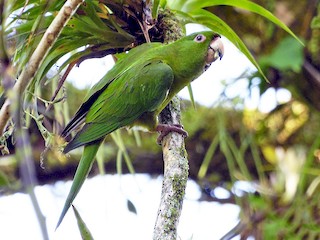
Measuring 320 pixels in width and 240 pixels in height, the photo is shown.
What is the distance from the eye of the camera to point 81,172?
1448mm

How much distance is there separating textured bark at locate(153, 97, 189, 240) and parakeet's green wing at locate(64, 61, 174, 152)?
201 mm

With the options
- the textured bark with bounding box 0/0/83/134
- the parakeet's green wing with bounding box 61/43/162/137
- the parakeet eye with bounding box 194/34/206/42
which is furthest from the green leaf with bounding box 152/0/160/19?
the textured bark with bounding box 0/0/83/134

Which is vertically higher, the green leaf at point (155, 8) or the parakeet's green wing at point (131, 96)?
the green leaf at point (155, 8)

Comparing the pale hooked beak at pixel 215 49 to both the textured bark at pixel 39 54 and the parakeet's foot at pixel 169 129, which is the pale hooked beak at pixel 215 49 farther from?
the textured bark at pixel 39 54

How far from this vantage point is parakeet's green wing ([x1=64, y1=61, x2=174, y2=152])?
1557 millimetres

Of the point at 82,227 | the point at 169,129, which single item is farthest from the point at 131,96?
the point at 82,227

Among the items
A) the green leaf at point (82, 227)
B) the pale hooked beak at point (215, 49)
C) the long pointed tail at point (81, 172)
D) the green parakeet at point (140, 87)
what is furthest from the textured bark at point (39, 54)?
the pale hooked beak at point (215, 49)

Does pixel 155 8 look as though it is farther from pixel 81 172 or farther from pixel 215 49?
pixel 81 172

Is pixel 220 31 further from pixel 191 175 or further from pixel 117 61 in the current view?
pixel 191 175

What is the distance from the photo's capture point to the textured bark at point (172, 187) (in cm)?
112

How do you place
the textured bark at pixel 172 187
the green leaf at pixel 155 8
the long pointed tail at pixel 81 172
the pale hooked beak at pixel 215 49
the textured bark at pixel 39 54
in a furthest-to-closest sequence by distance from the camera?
1. the pale hooked beak at pixel 215 49
2. the green leaf at pixel 155 8
3. the long pointed tail at pixel 81 172
4. the textured bark at pixel 172 187
5. the textured bark at pixel 39 54

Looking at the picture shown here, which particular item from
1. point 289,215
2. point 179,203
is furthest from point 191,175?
point 179,203

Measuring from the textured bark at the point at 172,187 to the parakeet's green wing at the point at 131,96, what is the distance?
0.20 m

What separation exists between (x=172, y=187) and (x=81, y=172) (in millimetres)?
316
